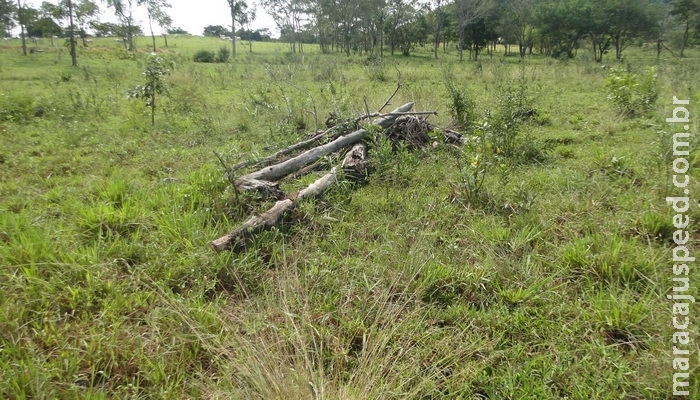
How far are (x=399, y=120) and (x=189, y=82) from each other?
30.2 ft

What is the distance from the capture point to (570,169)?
14.1 ft

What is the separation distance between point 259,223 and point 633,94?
772cm

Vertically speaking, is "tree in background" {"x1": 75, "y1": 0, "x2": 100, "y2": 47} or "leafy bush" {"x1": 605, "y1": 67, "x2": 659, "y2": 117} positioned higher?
"tree in background" {"x1": 75, "y1": 0, "x2": 100, "y2": 47}

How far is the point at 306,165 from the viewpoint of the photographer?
451 cm

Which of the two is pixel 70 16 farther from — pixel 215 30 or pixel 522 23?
pixel 215 30

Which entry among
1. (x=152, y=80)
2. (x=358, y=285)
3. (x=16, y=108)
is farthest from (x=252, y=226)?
(x=16, y=108)

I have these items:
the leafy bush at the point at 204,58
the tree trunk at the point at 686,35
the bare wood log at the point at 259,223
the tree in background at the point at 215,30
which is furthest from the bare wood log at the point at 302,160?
the tree in background at the point at 215,30

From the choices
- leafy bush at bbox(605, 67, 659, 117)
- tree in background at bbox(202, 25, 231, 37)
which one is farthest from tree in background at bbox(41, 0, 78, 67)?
tree in background at bbox(202, 25, 231, 37)

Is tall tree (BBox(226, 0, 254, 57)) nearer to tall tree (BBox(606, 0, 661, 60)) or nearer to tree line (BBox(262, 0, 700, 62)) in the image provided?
tree line (BBox(262, 0, 700, 62))

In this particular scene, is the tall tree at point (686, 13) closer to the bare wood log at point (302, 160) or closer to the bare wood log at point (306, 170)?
the bare wood log at point (302, 160)

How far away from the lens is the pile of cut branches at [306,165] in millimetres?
2906

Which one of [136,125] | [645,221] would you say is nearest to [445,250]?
[645,221]

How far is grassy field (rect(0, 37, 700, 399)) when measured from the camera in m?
1.71

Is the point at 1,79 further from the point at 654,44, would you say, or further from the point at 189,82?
the point at 654,44
